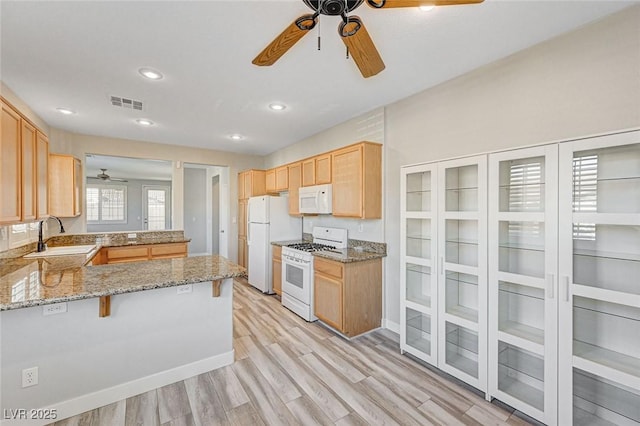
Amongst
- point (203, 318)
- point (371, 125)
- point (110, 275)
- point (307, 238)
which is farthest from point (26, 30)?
point (307, 238)

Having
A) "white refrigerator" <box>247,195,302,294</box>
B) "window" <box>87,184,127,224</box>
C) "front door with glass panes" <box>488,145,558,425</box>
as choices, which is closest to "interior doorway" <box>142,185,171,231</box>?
"window" <box>87,184,127,224</box>

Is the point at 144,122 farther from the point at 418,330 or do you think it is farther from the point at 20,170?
the point at 418,330

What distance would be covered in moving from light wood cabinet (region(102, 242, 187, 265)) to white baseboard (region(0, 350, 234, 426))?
8.28 feet

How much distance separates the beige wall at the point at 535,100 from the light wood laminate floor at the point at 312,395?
2.85ft

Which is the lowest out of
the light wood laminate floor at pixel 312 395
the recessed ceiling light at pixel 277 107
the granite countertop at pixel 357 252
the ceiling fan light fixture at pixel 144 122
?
the light wood laminate floor at pixel 312 395

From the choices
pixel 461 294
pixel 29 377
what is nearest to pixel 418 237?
pixel 461 294

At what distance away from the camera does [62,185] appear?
395cm

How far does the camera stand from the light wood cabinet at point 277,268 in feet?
14.6

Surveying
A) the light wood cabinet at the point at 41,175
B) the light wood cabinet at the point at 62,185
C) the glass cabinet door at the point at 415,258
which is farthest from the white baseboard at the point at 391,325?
the light wood cabinet at the point at 62,185

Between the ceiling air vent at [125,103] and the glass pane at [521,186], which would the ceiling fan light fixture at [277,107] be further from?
the glass pane at [521,186]

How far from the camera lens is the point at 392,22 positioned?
1.89m

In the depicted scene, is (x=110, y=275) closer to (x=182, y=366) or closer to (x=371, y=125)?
(x=182, y=366)

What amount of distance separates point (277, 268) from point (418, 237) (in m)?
2.50

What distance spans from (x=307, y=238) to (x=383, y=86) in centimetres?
282
